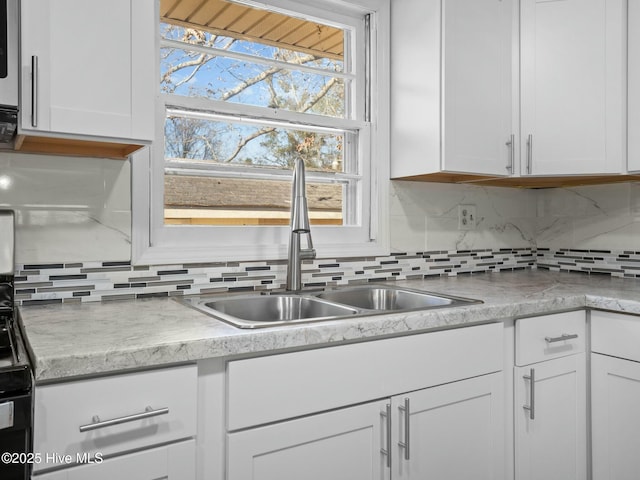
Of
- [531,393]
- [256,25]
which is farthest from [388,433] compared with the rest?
[256,25]

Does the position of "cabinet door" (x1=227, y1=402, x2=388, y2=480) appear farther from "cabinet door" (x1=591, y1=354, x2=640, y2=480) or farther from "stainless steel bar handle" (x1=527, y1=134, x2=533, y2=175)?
"stainless steel bar handle" (x1=527, y1=134, x2=533, y2=175)

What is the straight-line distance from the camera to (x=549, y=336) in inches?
65.2

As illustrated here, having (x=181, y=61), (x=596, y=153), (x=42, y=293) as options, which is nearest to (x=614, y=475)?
(x=596, y=153)

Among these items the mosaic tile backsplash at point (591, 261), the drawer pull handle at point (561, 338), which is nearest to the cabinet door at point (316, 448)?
the drawer pull handle at point (561, 338)

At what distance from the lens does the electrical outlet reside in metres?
2.39

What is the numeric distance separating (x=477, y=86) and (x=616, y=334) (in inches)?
41.8

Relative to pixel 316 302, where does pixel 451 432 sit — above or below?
below

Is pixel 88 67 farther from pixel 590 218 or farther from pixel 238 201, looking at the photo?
pixel 590 218

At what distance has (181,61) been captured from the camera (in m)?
1.78

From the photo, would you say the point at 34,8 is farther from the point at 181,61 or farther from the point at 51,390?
the point at 51,390

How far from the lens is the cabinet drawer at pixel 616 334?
62.9 inches

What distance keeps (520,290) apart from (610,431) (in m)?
0.55

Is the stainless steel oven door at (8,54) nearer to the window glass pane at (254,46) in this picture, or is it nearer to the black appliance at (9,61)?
the black appliance at (9,61)

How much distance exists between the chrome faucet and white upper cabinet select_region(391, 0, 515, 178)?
1.81 ft
